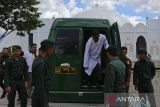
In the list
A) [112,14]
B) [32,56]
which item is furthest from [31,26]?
[112,14]

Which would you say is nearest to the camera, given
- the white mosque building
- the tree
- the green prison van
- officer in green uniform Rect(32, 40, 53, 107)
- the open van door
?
officer in green uniform Rect(32, 40, 53, 107)

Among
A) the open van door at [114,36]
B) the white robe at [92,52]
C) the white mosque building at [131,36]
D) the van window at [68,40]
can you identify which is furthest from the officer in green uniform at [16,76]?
the white mosque building at [131,36]

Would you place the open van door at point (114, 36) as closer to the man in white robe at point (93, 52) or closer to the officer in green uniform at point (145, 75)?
the man in white robe at point (93, 52)

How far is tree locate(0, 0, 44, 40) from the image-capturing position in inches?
1282

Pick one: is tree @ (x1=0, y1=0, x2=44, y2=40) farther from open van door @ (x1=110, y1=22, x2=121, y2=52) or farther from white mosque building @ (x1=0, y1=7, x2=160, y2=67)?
white mosque building @ (x1=0, y1=7, x2=160, y2=67)

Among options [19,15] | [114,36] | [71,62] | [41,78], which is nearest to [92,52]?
[71,62]

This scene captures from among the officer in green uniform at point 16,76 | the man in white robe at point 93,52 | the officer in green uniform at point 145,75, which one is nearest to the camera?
the officer in green uniform at point 16,76

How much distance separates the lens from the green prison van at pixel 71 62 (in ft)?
40.7

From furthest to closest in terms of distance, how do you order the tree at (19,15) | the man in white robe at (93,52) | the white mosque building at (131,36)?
1. the white mosque building at (131,36)
2. the tree at (19,15)
3. the man in white robe at (93,52)

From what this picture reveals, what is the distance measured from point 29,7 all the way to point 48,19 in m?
45.6

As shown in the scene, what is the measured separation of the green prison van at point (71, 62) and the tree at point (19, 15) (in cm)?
2012

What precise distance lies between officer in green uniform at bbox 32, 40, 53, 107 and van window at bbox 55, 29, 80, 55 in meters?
4.13

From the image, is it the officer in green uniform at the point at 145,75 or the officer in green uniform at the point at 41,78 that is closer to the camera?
the officer in green uniform at the point at 41,78

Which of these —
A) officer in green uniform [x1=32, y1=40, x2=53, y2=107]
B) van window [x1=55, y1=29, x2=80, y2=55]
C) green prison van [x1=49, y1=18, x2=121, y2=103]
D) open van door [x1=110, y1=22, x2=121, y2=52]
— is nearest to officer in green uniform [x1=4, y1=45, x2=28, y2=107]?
green prison van [x1=49, y1=18, x2=121, y2=103]
